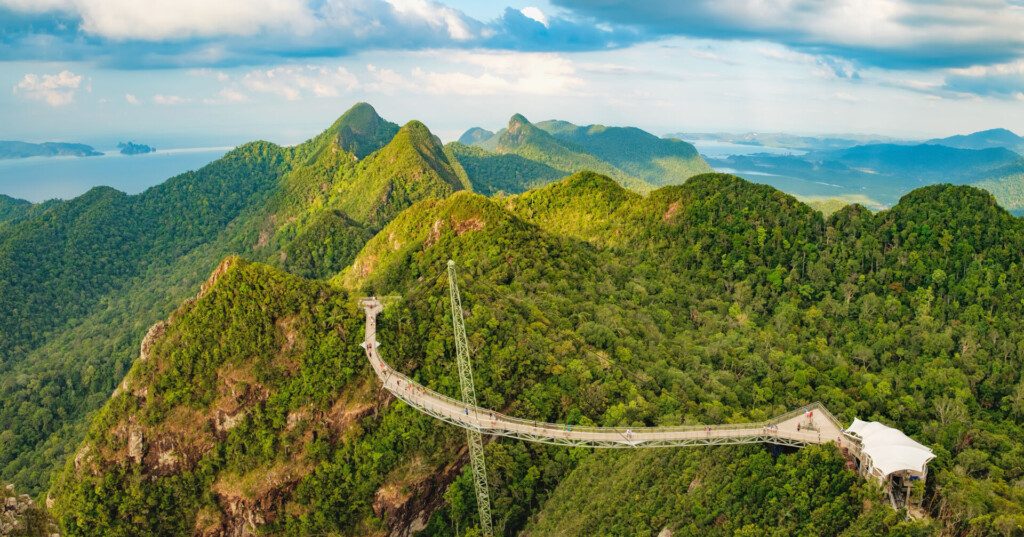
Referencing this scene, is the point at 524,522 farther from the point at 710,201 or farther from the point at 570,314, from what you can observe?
the point at 710,201

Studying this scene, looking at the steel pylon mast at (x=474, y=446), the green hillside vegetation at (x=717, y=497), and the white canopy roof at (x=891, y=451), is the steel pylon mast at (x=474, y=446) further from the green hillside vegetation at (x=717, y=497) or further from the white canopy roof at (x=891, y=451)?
the white canopy roof at (x=891, y=451)

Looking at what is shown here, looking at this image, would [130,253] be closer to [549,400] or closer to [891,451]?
[549,400]

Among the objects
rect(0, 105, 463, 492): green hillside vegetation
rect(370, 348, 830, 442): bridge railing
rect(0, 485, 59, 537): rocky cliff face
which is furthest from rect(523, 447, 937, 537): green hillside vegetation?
rect(0, 105, 463, 492): green hillside vegetation

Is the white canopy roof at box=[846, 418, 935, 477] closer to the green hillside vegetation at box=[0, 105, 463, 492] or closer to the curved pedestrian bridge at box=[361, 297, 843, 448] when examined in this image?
the curved pedestrian bridge at box=[361, 297, 843, 448]

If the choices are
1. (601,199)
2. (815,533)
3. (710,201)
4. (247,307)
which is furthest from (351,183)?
(815,533)

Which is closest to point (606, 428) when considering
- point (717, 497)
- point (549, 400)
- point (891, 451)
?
point (549, 400)
